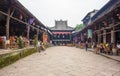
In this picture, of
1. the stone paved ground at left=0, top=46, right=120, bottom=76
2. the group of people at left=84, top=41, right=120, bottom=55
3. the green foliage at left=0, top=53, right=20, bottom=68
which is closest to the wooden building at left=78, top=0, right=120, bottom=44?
the group of people at left=84, top=41, right=120, bottom=55

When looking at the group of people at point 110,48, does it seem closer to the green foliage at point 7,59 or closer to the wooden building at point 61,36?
the green foliage at point 7,59

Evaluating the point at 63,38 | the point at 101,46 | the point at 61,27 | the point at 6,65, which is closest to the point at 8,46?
the point at 6,65

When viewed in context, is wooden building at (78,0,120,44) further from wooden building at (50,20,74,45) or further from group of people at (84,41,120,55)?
wooden building at (50,20,74,45)

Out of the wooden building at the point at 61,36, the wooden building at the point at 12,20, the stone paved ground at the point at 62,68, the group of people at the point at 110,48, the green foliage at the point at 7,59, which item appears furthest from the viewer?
the wooden building at the point at 61,36

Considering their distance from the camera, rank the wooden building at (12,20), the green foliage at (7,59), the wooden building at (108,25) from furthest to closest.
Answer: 1. the wooden building at (108,25)
2. the wooden building at (12,20)
3. the green foliage at (7,59)

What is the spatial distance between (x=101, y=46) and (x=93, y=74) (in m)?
10.2

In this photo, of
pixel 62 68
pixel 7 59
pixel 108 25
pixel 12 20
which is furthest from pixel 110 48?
pixel 7 59

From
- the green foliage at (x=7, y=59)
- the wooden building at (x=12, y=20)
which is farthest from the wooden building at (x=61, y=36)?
the green foliage at (x=7, y=59)

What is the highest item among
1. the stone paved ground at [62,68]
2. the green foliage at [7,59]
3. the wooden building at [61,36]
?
the wooden building at [61,36]

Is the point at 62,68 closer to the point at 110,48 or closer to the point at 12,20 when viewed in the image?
the point at 110,48

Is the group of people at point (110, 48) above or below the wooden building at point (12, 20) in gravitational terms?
below

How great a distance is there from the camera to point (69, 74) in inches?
271

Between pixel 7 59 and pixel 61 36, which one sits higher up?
pixel 61 36

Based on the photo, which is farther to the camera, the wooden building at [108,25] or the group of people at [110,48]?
the group of people at [110,48]
